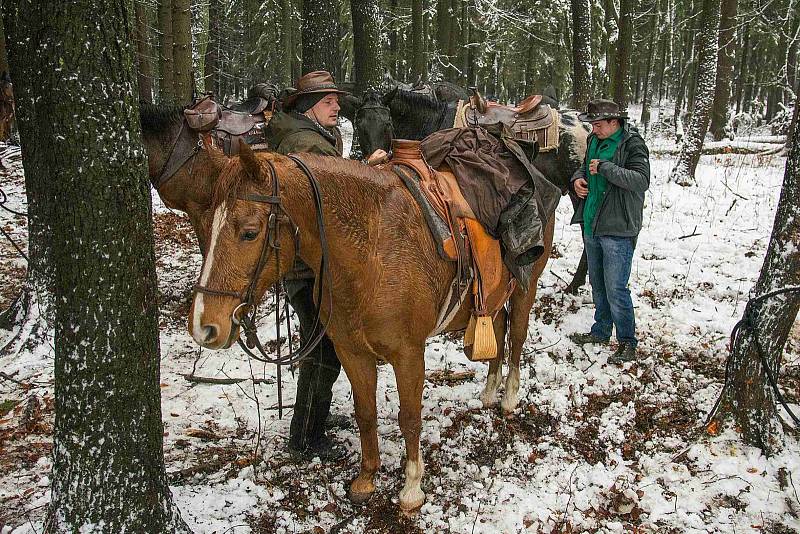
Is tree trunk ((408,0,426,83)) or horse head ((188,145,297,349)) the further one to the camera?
tree trunk ((408,0,426,83))

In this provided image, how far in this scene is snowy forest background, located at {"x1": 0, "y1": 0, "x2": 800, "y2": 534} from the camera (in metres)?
2.21

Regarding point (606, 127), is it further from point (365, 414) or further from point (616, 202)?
point (365, 414)

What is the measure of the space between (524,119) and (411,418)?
393 centimetres

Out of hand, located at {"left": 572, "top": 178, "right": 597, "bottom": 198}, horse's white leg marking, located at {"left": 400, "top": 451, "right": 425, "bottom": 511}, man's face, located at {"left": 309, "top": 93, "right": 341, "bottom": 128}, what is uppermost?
man's face, located at {"left": 309, "top": 93, "right": 341, "bottom": 128}

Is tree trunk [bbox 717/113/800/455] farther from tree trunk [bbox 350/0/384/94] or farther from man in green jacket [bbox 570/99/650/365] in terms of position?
tree trunk [bbox 350/0/384/94]

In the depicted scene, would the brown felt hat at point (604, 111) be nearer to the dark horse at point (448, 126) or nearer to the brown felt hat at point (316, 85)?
the dark horse at point (448, 126)

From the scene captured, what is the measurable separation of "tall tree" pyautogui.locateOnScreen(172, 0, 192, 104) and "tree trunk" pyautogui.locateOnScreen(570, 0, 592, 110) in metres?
6.64

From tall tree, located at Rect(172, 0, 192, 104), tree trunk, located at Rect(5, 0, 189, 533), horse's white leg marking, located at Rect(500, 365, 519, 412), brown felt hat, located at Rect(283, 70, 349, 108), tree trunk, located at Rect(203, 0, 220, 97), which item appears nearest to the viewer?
tree trunk, located at Rect(5, 0, 189, 533)

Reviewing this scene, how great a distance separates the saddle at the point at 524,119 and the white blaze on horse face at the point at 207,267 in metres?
4.08

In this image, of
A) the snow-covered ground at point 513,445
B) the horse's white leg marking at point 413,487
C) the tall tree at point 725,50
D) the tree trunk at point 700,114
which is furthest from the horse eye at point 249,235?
the tall tree at point 725,50

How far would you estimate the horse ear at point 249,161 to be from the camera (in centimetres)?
221

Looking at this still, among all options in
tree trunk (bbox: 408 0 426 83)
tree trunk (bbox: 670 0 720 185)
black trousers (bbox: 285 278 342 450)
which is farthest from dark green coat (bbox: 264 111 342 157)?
tree trunk (bbox: 408 0 426 83)

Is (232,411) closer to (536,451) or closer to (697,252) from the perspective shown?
(536,451)

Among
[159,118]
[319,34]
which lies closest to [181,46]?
[319,34]
